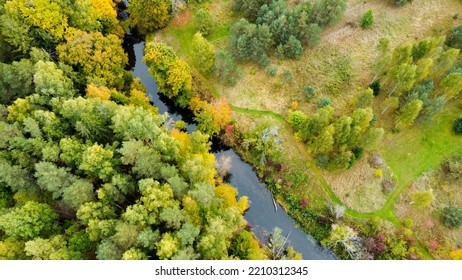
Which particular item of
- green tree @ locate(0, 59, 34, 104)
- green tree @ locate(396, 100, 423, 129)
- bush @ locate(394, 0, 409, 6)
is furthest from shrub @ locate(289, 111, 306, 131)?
green tree @ locate(0, 59, 34, 104)

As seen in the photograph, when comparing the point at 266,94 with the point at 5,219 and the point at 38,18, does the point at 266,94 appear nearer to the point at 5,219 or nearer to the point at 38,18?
the point at 38,18

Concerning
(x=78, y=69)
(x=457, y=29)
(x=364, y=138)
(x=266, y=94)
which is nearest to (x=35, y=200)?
(x=78, y=69)

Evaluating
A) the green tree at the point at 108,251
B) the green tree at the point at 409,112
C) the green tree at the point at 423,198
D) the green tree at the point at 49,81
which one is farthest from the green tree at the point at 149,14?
the green tree at the point at 423,198

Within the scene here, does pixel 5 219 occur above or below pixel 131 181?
above

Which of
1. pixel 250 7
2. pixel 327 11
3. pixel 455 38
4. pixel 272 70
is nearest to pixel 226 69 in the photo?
pixel 272 70

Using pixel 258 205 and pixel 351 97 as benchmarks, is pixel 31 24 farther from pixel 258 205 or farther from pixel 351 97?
pixel 351 97

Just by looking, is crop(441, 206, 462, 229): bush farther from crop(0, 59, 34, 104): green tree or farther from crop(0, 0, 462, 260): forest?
crop(0, 59, 34, 104): green tree
